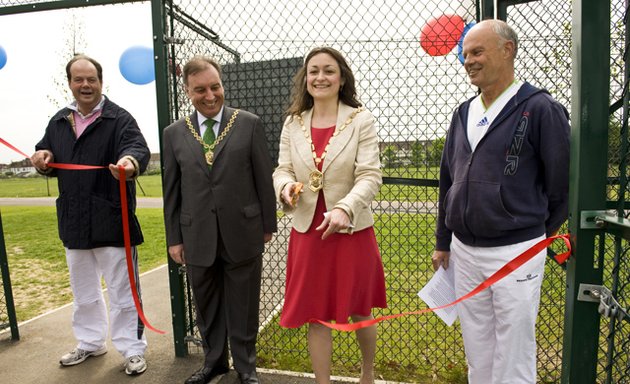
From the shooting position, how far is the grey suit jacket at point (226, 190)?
273 centimetres

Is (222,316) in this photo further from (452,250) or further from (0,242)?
(0,242)

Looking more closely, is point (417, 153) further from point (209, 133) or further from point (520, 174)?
point (209, 133)

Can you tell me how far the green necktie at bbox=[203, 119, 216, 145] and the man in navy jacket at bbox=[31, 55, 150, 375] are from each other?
23.9 inches

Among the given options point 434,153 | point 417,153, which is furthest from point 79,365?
point 434,153

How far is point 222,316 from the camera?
9.91 ft

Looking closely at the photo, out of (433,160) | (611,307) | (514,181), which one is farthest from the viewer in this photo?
(433,160)

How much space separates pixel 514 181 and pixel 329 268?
3.35 feet

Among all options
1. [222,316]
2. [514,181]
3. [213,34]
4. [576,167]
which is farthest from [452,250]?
[213,34]

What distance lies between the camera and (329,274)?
242 centimetres

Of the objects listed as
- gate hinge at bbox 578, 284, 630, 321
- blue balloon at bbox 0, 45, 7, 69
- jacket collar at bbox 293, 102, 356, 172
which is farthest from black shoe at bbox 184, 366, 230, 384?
blue balloon at bbox 0, 45, 7, 69

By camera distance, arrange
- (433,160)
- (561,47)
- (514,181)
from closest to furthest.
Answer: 1. (514,181)
2. (561,47)
3. (433,160)

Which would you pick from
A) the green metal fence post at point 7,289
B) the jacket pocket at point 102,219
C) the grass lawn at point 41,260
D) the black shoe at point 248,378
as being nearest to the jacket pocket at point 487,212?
the black shoe at point 248,378

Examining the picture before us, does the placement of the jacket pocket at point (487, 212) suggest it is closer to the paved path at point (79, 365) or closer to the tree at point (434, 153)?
the tree at point (434, 153)

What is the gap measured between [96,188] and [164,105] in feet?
2.52
